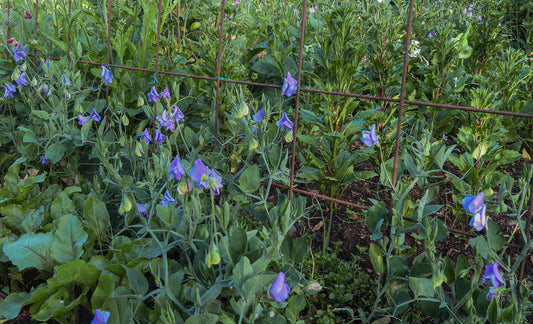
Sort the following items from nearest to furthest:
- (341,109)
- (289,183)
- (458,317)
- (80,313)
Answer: (458,317) < (80,313) < (289,183) < (341,109)

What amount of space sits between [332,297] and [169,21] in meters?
1.91

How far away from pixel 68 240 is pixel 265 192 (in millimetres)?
773

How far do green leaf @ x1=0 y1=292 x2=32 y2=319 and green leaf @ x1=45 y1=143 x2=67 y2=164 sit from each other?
2.51 feet

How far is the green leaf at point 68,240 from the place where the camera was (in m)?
1.26

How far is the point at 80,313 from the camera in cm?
126

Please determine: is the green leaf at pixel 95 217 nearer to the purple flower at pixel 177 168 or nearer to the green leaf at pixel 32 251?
the green leaf at pixel 32 251

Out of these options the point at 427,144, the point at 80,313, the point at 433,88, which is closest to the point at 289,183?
the point at 427,144

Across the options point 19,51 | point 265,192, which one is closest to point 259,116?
point 265,192

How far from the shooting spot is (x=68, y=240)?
50.5 inches

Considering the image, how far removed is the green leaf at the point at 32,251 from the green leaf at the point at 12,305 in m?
0.09

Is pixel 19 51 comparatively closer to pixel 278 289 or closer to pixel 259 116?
pixel 259 116

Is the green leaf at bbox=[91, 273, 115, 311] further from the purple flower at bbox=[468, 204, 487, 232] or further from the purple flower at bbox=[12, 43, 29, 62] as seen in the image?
the purple flower at bbox=[12, 43, 29, 62]

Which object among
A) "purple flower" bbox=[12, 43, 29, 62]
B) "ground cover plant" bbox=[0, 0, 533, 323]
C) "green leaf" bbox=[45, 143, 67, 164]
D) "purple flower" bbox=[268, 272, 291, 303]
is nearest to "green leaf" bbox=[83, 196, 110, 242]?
"ground cover plant" bbox=[0, 0, 533, 323]

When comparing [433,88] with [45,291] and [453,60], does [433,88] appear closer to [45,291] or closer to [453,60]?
[453,60]
